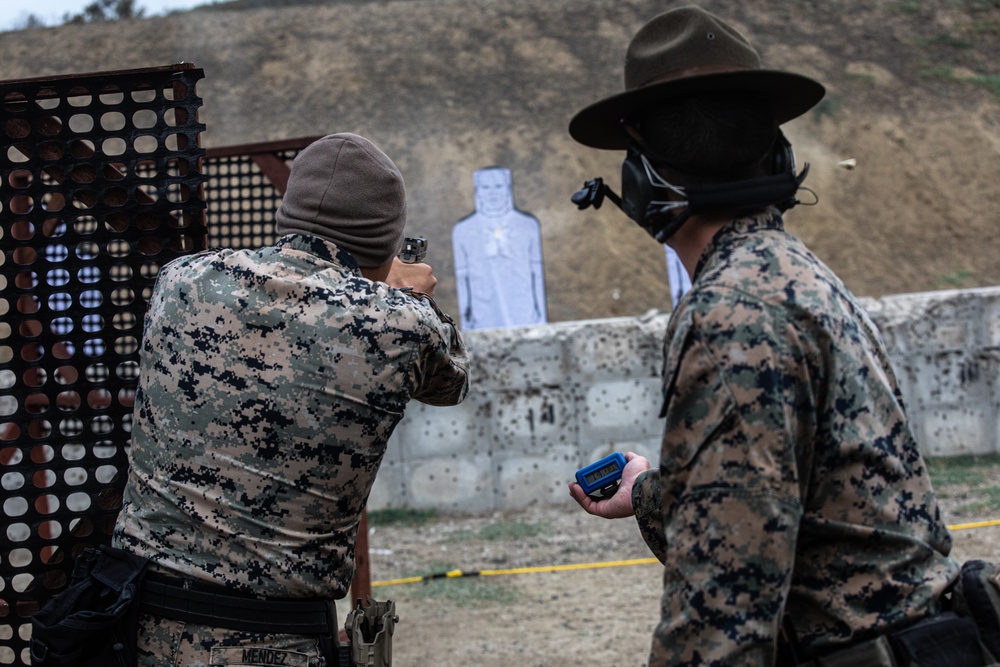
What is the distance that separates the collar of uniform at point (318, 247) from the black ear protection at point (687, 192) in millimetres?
633

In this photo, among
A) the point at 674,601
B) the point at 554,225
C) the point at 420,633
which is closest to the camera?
the point at 674,601

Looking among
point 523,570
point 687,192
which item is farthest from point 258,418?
point 523,570

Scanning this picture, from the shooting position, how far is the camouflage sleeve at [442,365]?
2.02 meters

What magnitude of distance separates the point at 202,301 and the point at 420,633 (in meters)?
3.53

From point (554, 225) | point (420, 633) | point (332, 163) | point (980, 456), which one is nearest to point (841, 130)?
point (554, 225)

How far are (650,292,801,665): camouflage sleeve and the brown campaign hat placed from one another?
39 centimetres

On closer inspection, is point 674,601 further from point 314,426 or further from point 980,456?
point 980,456

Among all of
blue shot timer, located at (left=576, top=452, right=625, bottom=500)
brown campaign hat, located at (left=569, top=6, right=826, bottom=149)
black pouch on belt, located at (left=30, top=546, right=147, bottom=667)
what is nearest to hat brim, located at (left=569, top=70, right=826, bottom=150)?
brown campaign hat, located at (left=569, top=6, right=826, bottom=149)

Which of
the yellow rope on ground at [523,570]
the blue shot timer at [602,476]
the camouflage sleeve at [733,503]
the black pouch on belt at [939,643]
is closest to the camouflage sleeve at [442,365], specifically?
the blue shot timer at [602,476]

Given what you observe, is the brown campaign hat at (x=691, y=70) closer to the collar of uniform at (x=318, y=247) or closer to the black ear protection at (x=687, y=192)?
the black ear protection at (x=687, y=192)

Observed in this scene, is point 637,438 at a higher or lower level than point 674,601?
lower

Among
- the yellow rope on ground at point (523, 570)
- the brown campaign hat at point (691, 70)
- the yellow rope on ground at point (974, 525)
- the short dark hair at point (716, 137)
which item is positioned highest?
the brown campaign hat at point (691, 70)

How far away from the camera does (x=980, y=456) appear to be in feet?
26.6

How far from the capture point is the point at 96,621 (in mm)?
1862
